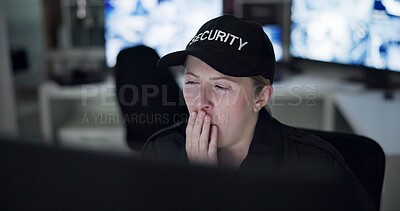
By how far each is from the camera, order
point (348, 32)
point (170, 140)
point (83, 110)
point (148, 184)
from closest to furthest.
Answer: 1. point (148, 184)
2. point (170, 140)
3. point (348, 32)
4. point (83, 110)

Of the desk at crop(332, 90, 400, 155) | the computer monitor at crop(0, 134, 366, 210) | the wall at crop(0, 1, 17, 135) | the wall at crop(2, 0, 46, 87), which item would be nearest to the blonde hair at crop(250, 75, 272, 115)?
the computer monitor at crop(0, 134, 366, 210)

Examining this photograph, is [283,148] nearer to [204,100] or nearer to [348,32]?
[204,100]

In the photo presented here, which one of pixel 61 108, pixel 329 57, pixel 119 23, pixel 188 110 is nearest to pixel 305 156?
pixel 188 110

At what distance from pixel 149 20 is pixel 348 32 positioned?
103 cm

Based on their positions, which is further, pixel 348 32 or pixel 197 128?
pixel 348 32

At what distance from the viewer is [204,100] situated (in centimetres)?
98

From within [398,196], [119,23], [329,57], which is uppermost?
[119,23]

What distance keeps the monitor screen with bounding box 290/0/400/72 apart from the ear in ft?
4.36

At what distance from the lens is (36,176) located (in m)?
0.42

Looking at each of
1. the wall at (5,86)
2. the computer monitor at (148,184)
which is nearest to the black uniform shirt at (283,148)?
the computer monitor at (148,184)

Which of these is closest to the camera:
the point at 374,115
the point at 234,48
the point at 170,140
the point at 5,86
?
the point at 234,48

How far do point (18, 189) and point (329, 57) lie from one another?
230 centimetres

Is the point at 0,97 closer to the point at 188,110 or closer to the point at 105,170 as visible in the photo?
the point at 188,110

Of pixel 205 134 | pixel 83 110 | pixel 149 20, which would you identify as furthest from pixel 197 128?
pixel 83 110
